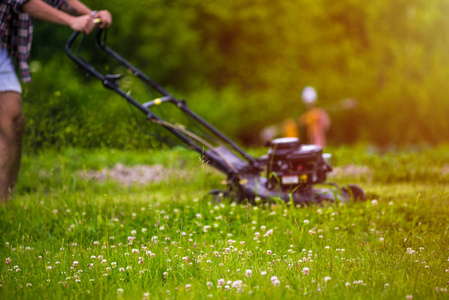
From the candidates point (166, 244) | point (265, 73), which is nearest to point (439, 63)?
point (265, 73)

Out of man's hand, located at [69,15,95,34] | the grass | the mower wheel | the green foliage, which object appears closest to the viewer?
the grass

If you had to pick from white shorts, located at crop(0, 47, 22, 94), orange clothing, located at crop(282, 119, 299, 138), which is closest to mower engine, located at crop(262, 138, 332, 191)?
white shorts, located at crop(0, 47, 22, 94)

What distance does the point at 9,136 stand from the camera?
423cm

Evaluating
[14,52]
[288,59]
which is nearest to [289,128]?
[288,59]

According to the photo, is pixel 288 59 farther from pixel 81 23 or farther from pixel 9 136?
pixel 9 136

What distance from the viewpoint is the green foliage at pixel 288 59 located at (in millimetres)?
10930

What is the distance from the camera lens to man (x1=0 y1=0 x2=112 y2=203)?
13.6ft

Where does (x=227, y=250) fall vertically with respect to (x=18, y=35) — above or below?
below

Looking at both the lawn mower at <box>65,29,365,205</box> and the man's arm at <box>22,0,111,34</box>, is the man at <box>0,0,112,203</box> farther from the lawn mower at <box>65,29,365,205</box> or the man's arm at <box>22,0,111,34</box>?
the lawn mower at <box>65,29,365,205</box>

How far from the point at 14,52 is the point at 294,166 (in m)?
2.25

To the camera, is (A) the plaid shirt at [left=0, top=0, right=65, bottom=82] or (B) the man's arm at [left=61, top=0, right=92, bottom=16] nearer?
(A) the plaid shirt at [left=0, top=0, right=65, bottom=82]

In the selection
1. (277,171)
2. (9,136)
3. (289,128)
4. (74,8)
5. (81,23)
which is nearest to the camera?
(81,23)

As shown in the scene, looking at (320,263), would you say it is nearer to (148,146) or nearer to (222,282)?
(222,282)

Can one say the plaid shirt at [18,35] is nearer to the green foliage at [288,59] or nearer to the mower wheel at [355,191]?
the mower wheel at [355,191]
